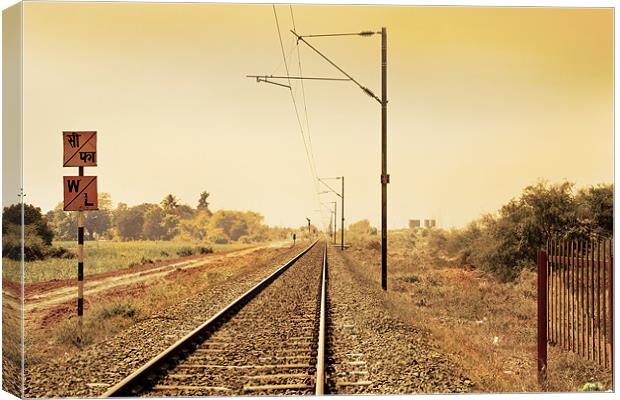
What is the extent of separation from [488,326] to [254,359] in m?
5.94

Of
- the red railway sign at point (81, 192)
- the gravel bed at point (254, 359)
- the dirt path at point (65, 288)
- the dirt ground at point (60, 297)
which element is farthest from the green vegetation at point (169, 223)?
the red railway sign at point (81, 192)

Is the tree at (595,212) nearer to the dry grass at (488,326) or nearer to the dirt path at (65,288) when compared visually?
the dry grass at (488,326)

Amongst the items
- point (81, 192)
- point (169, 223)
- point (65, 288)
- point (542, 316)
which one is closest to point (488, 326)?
point (542, 316)

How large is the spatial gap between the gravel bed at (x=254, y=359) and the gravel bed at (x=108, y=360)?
2.00 ft

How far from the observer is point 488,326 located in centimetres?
1201

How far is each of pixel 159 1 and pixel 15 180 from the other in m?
2.91

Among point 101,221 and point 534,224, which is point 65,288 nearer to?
point 534,224

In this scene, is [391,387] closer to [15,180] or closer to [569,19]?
[15,180]

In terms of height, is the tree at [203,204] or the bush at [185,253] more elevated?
the tree at [203,204]

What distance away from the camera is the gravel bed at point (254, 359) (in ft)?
22.0

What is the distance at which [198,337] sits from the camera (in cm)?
905

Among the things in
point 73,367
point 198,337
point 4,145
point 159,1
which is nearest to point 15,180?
point 4,145

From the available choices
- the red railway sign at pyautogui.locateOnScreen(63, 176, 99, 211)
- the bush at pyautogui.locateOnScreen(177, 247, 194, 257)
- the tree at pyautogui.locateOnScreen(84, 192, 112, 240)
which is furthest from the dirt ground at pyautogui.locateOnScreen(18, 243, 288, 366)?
the tree at pyautogui.locateOnScreen(84, 192, 112, 240)

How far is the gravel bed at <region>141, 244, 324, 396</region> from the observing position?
6.70 m
